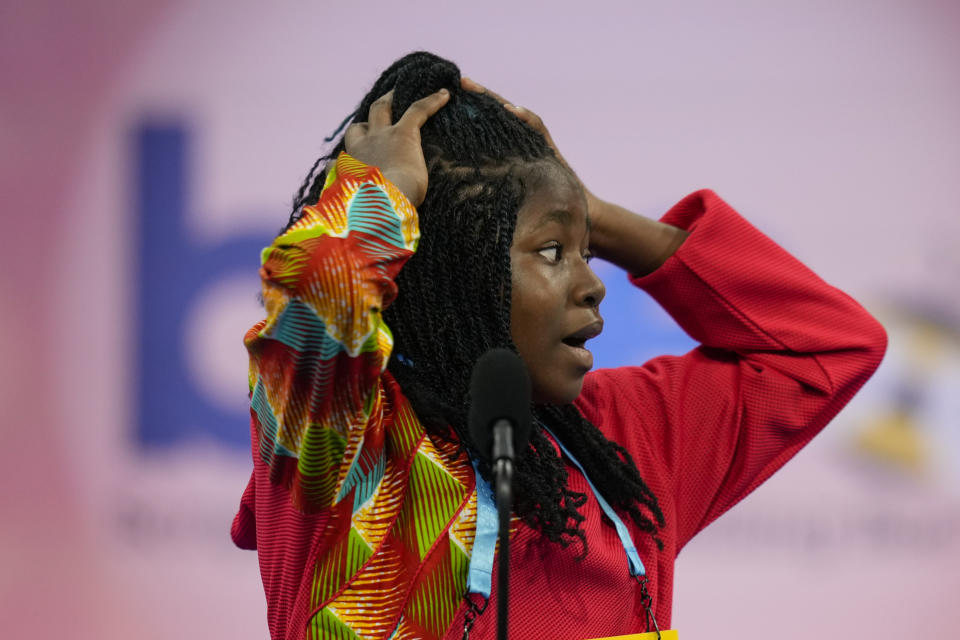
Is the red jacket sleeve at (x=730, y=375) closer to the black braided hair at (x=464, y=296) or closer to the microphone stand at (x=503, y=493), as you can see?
the black braided hair at (x=464, y=296)

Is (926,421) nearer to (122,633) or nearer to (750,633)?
(750,633)

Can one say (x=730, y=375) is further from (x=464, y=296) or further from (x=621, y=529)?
(x=464, y=296)

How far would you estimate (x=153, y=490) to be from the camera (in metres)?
1.73

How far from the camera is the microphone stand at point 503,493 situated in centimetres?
57

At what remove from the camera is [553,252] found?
890 millimetres

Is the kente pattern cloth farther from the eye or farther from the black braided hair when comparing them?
the eye

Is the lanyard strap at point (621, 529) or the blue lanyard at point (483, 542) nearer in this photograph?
the blue lanyard at point (483, 542)

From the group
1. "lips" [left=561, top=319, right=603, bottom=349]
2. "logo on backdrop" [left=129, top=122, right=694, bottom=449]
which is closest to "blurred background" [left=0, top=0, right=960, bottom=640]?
"logo on backdrop" [left=129, top=122, right=694, bottom=449]

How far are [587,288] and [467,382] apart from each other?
139 mm

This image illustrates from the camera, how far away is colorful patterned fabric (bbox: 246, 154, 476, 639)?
661 mm

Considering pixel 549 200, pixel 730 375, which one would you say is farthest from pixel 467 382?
pixel 730 375

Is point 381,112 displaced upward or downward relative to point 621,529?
upward

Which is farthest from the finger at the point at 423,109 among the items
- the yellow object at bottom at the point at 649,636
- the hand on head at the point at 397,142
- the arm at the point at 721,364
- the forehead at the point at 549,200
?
the yellow object at bottom at the point at 649,636

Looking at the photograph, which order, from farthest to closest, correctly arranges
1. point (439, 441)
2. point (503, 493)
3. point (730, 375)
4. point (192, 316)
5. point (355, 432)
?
point (192, 316), point (730, 375), point (439, 441), point (355, 432), point (503, 493)
